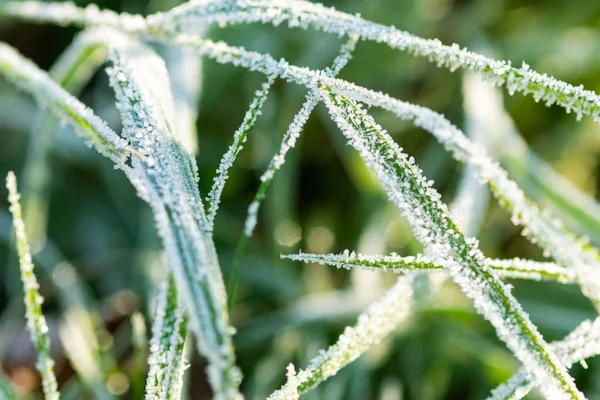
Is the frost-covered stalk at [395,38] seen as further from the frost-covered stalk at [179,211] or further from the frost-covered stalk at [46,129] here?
the frost-covered stalk at [46,129]

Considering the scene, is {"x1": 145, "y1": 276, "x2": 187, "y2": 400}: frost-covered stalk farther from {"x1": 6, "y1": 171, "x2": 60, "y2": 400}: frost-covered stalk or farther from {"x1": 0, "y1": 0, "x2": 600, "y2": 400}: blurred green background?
{"x1": 0, "y1": 0, "x2": 600, "y2": 400}: blurred green background

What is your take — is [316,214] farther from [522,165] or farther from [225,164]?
[225,164]

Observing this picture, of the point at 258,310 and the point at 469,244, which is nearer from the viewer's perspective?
the point at 469,244

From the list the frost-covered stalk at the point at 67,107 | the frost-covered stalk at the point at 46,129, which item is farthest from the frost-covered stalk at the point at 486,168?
the frost-covered stalk at the point at 46,129

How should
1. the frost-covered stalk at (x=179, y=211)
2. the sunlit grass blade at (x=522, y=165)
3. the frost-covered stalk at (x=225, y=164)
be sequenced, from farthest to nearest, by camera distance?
the sunlit grass blade at (x=522, y=165), the frost-covered stalk at (x=225, y=164), the frost-covered stalk at (x=179, y=211)

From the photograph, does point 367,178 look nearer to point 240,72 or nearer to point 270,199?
point 270,199

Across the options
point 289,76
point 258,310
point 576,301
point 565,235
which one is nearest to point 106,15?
point 289,76
